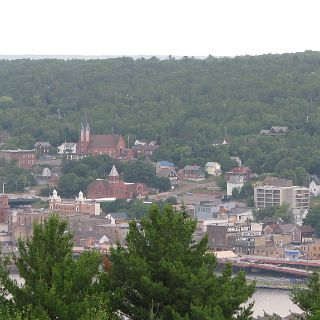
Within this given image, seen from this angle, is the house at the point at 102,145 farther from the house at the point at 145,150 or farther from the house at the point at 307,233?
the house at the point at 307,233

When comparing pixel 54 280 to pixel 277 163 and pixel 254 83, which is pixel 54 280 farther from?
pixel 254 83

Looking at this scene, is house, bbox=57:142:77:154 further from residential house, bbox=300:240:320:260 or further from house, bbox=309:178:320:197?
residential house, bbox=300:240:320:260

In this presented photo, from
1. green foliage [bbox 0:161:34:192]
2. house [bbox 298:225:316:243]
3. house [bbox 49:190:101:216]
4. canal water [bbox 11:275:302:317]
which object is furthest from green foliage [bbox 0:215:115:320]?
Answer: green foliage [bbox 0:161:34:192]

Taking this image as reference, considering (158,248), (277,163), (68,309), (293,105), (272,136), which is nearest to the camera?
(68,309)

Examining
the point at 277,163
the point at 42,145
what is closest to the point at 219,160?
the point at 277,163

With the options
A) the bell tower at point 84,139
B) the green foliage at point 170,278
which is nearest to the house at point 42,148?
the bell tower at point 84,139

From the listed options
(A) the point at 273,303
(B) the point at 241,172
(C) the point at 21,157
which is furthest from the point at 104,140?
(A) the point at 273,303
